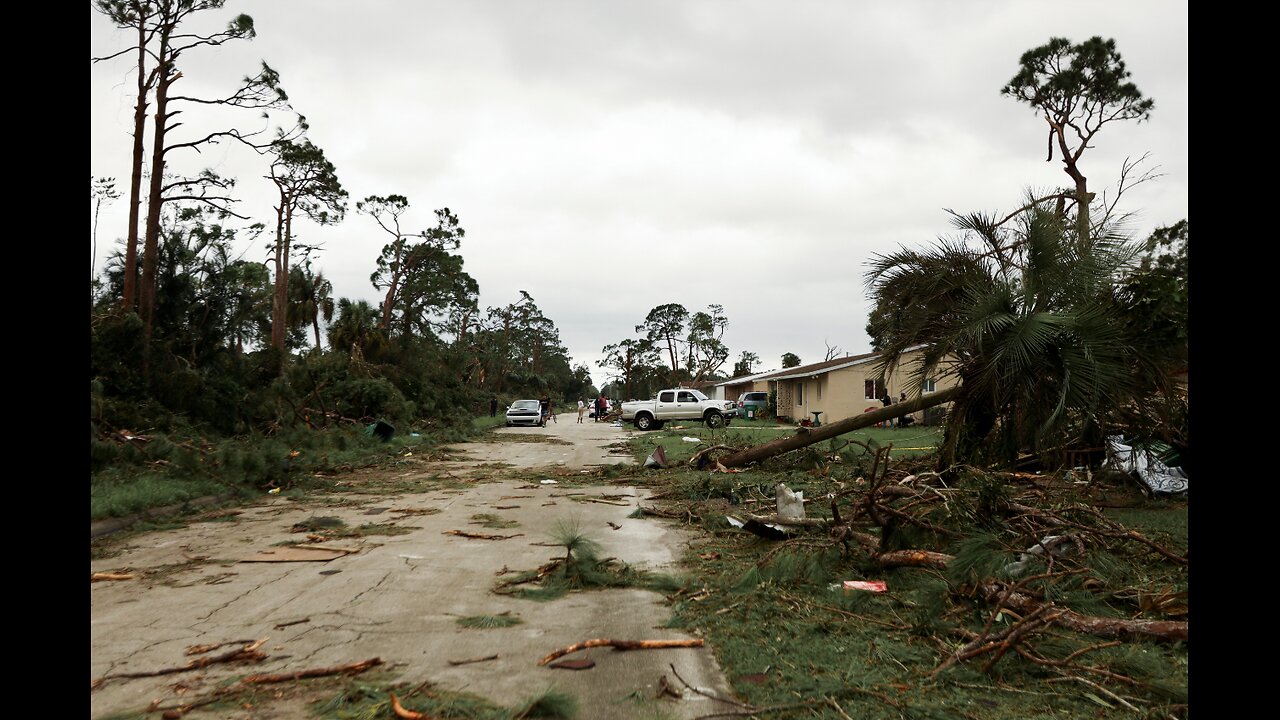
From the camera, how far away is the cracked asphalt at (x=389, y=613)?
377 centimetres

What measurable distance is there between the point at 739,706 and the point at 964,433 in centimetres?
642

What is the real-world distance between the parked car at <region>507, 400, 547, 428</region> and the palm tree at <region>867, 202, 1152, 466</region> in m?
32.7

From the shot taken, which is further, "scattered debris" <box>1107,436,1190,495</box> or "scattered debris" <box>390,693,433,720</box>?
"scattered debris" <box>1107,436,1190,495</box>

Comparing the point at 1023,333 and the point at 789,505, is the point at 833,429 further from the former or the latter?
the point at 1023,333

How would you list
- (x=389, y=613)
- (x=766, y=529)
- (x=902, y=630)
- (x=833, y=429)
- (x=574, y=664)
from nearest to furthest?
1. (x=574, y=664)
2. (x=902, y=630)
3. (x=389, y=613)
4. (x=766, y=529)
5. (x=833, y=429)

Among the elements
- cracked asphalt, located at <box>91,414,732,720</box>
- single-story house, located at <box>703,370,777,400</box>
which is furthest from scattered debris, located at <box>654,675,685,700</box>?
single-story house, located at <box>703,370,777,400</box>

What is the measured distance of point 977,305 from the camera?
7988mm

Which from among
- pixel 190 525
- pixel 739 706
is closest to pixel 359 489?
pixel 190 525

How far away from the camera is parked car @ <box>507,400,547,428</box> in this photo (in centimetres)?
4084

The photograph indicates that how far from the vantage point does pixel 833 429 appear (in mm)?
12922

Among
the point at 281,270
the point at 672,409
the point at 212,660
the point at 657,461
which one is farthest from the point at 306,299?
the point at 212,660

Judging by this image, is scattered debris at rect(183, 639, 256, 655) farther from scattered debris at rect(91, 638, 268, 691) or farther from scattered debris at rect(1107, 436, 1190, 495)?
scattered debris at rect(1107, 436, 1190, 495)

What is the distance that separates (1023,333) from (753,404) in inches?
1687
